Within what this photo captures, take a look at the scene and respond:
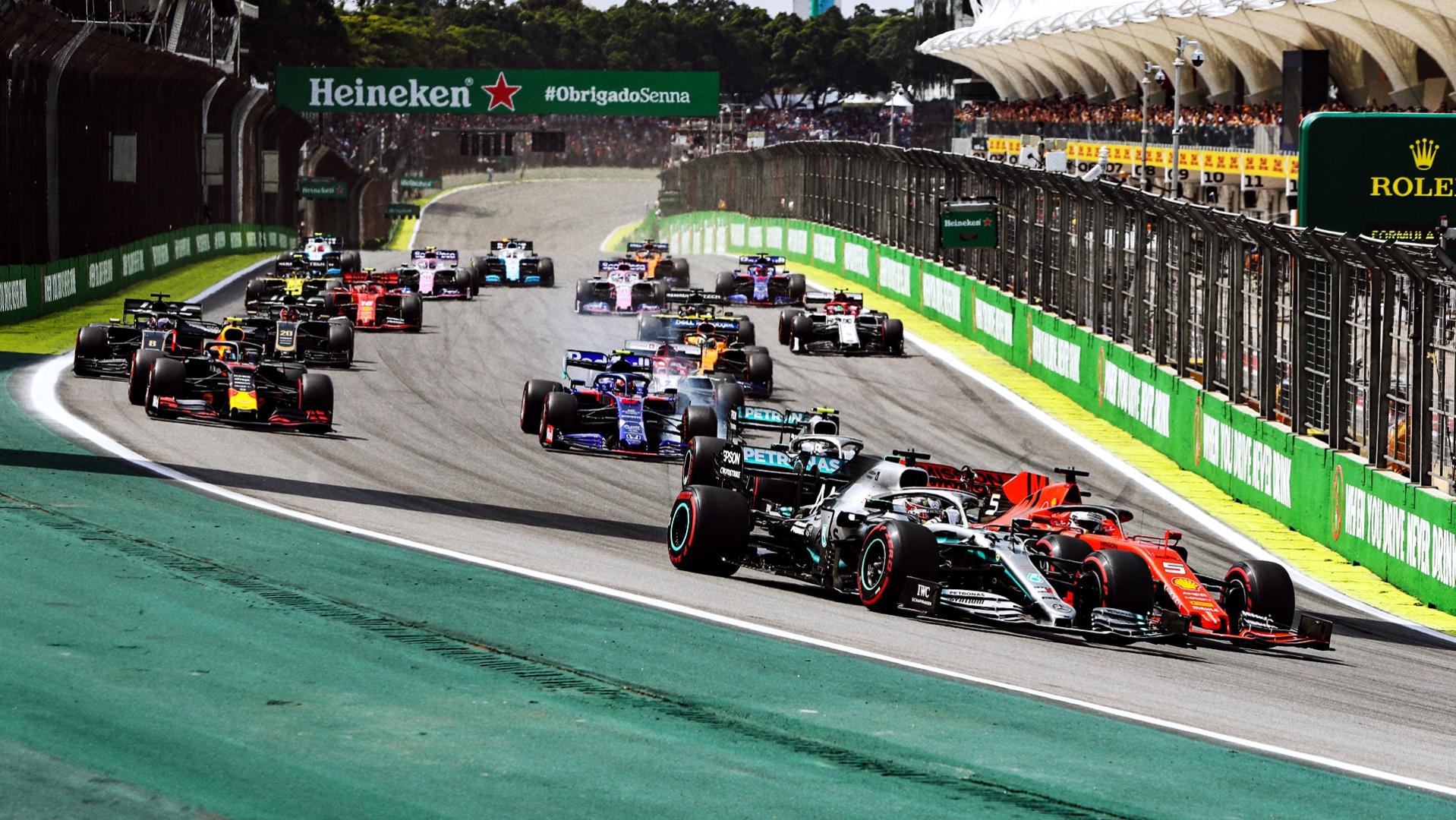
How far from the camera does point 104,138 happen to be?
136 ft

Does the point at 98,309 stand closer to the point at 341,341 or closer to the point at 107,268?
the point at 107,268

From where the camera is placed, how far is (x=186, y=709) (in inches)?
307

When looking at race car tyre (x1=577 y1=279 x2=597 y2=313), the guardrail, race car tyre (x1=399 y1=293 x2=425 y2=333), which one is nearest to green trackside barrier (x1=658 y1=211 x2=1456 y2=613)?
the guardrail

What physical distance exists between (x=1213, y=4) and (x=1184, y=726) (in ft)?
187

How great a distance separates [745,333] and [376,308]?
8291 millimetres

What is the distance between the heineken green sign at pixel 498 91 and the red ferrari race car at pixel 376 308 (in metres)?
48.8

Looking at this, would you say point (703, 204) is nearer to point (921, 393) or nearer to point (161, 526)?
point (921, 393)

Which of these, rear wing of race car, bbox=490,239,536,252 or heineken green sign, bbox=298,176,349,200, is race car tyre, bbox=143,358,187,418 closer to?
rear wing of race car, bbox=490,239,536,252

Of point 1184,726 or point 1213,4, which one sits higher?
point 1213,4

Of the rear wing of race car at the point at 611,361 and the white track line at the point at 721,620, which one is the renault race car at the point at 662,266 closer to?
the rear wing of race car at the point at 611,361

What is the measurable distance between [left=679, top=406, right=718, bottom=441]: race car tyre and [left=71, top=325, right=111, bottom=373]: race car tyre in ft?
26.1

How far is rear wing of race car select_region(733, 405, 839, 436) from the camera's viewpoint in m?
16.6

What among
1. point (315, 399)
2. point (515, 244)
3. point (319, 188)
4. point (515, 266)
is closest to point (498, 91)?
point (319, 188)

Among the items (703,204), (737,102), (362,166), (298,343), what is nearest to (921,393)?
(298,343)
